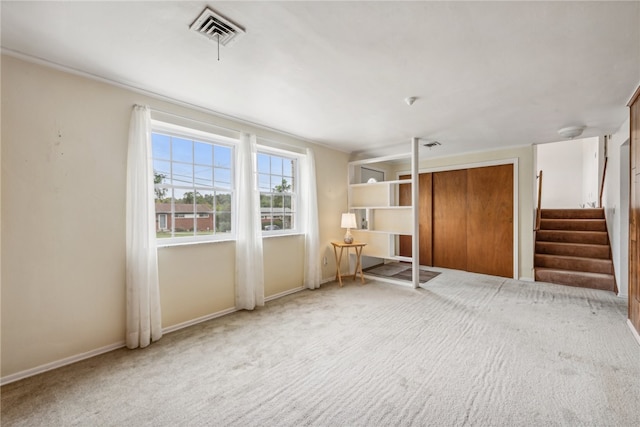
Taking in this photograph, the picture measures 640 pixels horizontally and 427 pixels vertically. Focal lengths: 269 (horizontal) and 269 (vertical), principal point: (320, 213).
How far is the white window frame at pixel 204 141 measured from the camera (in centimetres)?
291

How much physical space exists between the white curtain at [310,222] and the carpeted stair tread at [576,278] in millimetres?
3859

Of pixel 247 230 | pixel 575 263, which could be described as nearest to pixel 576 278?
pixel 575 263

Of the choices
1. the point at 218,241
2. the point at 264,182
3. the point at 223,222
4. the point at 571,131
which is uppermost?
the point at 571,131

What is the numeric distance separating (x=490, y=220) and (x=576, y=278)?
1.50 metres

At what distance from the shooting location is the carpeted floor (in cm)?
505

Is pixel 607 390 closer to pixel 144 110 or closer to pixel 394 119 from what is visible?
pixel 394 119

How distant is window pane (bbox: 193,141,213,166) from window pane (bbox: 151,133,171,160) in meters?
0.29

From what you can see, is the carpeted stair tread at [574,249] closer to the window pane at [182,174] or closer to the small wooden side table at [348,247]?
the small wooden side table at [348,247]

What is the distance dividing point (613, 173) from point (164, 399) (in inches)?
250

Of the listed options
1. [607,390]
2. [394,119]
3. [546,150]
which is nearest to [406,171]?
[394,119]

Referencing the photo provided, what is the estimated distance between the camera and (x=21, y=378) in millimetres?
2039

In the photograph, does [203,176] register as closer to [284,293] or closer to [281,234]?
[281,234]

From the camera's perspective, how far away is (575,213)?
18.1ft

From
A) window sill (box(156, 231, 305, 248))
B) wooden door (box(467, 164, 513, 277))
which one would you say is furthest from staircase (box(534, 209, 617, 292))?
window sill (box(156, 231, 305, 248))
